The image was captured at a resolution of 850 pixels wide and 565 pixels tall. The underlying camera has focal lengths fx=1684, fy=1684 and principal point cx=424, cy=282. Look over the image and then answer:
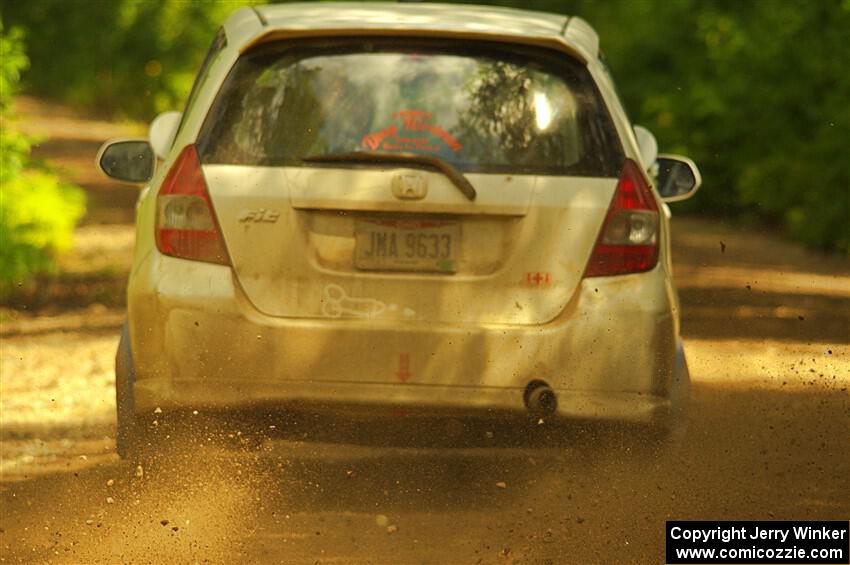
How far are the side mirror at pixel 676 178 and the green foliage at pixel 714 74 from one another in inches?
381

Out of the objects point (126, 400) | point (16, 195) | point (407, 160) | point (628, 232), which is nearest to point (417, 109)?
point (407, 160)

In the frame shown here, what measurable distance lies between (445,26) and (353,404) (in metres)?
1.36

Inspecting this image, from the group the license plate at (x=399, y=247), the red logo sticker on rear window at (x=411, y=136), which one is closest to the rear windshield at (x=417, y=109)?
the red logo sticker on rear window at (x=411, y=136)

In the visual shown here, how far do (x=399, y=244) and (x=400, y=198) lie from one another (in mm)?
159

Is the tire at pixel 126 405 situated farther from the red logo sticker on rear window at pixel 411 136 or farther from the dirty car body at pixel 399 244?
the red logo sticker on rear window at pixel 411 136

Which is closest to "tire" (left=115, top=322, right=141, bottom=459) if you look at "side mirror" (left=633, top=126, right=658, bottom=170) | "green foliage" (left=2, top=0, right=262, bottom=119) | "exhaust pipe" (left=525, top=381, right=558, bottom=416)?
"exhaust pipe" (left=525, top=381, right=558, bottom=416)

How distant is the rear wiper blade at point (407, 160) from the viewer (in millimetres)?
5621

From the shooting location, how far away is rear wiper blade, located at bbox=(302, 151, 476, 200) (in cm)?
562

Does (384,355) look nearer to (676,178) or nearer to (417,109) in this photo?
(417,109)

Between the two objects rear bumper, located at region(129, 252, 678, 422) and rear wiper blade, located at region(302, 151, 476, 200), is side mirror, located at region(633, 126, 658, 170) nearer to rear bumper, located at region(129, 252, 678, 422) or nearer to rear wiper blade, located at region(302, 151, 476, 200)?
rear bumper, located at region(129, 252, 678, 422)

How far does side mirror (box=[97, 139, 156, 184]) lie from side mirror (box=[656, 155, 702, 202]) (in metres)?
2.14

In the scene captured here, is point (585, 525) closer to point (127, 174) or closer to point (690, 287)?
point (127, 174)

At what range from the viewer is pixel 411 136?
5.73m

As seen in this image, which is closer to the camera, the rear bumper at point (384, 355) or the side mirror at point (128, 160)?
the rear bumper at point (384, 355)
